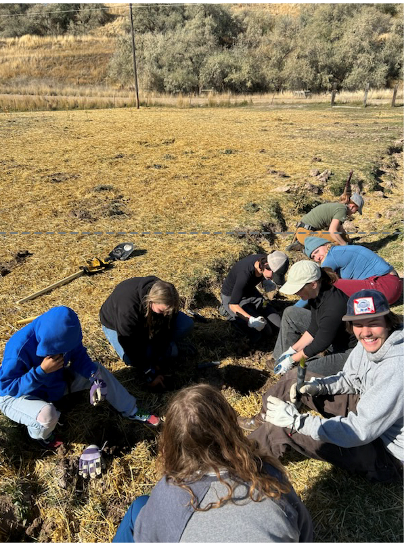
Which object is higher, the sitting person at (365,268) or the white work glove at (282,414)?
the sitting person at (365,268)

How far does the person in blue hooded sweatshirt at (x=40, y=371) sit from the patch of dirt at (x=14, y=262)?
9.89 feet

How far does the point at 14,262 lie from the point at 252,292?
3593 mm

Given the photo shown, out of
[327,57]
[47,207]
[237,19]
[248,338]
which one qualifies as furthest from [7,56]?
[248,338]

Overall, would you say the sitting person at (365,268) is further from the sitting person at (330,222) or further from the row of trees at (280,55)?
the row of trees at (280,55)

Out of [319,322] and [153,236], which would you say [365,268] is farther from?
[153,236]

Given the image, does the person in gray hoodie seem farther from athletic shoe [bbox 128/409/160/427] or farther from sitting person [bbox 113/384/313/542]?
athletic shoe [bbox 128/409/160/427]

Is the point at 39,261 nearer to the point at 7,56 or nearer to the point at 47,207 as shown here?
the point at 47,207

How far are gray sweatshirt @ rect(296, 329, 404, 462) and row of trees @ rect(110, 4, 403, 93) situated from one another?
109 ft

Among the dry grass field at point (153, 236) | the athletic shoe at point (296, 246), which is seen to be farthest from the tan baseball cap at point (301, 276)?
the athletic shoe at point (296, 246)

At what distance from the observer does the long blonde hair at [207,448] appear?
1599 mm

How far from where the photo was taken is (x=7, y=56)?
38594 millimetres

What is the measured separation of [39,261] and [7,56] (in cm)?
4211

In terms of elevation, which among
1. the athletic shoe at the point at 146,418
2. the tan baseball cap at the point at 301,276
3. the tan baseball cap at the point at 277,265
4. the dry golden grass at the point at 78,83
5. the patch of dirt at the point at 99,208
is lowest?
the athletic shoe at the point at 146,418

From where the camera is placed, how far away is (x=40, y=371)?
2881 millimetres
